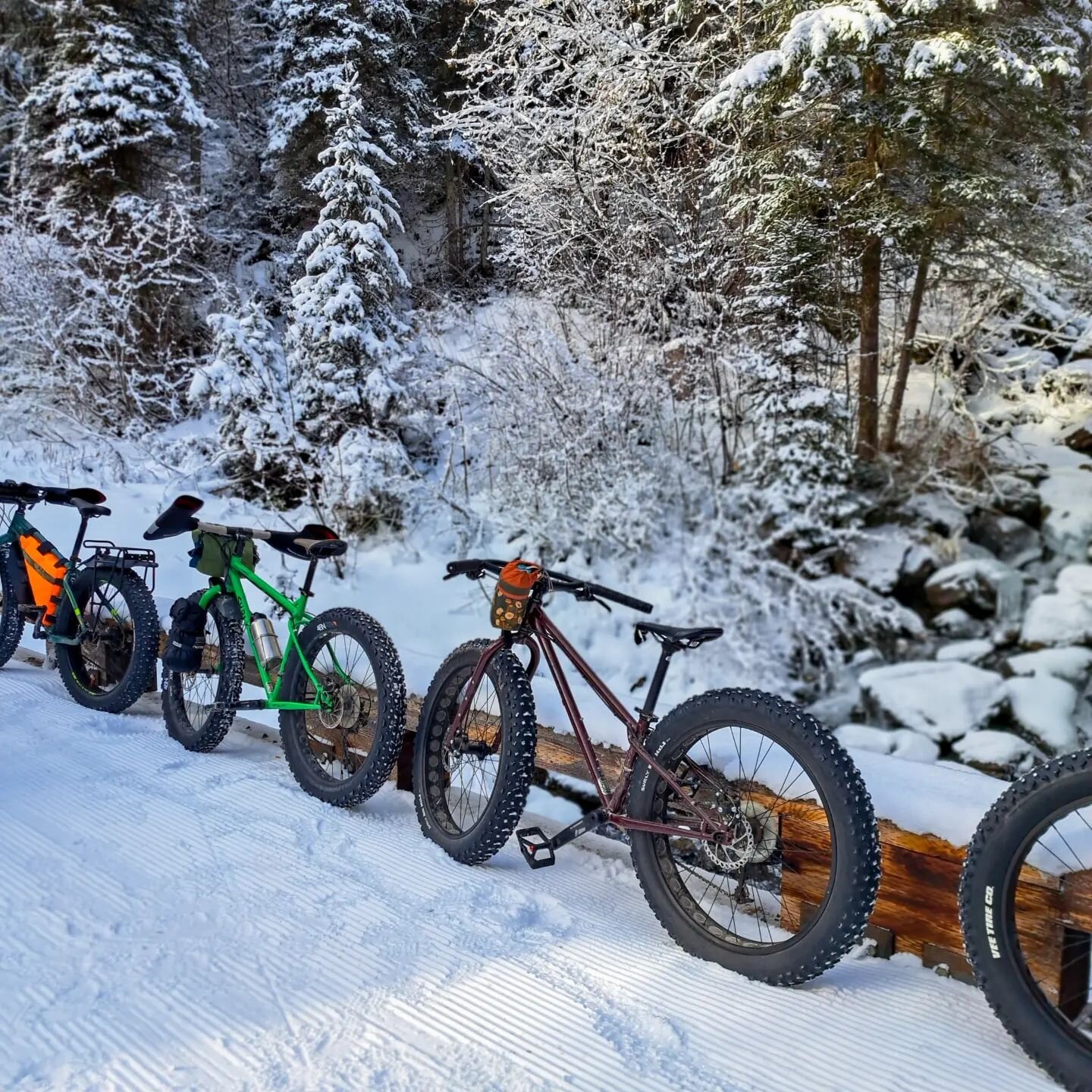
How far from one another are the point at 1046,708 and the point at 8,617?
679cm

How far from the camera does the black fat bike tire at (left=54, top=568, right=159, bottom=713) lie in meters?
3.85

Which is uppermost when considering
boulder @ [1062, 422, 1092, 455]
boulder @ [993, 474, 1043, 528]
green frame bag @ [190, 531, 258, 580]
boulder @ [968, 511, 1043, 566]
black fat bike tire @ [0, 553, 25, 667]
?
boulder @ [1062, 422, 1092, 455]

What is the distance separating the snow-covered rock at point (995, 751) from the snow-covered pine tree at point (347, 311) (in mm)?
5872

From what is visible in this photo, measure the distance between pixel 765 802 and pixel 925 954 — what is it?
1.74 feet

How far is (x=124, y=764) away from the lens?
3.27m

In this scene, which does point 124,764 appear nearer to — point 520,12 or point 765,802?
point 765,802

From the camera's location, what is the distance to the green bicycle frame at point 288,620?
3.07 m

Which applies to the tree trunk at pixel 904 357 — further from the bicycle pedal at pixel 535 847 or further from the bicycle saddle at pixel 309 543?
the bicycle pedal at pixel 535 847

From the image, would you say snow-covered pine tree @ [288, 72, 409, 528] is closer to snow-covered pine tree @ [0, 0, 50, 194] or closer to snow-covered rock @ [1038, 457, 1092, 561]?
snow-covered rock @ [1038, 457, 1092, 561]

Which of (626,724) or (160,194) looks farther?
(160,194)

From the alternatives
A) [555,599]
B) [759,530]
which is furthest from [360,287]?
[759,530]

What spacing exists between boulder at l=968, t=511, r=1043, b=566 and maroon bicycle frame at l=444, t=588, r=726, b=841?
543 cm

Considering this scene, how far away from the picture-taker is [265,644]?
3279 mm

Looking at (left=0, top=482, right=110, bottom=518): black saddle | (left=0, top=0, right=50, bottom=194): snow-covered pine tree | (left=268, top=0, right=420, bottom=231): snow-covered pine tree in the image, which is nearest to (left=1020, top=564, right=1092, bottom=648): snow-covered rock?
(left=0, top=482, right=110, bottom=518): black saddle
